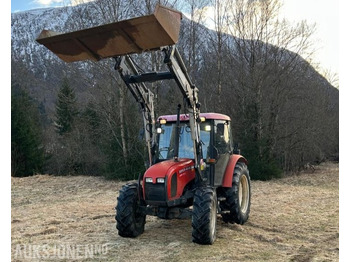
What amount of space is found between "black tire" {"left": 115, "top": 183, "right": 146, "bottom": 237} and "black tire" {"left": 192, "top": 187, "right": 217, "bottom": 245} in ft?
3.56

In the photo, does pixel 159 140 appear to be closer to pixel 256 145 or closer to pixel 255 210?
pixel 255 210

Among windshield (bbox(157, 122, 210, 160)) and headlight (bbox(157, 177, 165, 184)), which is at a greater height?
windshield (bbox(157, 122, 210, 160))

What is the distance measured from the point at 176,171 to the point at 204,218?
0.88 metres

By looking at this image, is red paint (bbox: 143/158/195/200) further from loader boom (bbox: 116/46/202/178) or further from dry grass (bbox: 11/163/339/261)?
dry grass (bbox: 11/163/339/261)

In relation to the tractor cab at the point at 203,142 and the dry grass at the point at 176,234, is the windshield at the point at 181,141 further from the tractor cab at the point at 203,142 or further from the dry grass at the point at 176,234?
the dry grass at the point at 176,234

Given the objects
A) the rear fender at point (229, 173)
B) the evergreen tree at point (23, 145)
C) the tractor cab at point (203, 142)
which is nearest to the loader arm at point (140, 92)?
the tractor cab at point (203, 142)

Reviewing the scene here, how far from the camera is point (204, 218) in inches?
195

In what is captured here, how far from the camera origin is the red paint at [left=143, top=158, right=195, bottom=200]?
5.18m

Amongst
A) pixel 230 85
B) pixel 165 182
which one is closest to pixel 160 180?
pixel 165 182

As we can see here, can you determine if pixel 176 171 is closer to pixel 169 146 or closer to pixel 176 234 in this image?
pixel 169 146

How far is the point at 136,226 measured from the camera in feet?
18.5

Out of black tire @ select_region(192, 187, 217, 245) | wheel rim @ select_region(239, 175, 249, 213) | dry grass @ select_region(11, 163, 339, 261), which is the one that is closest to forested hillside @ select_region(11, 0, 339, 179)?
dry grass @ select_region(11, 163, 339, 261)

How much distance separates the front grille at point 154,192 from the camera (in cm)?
516
